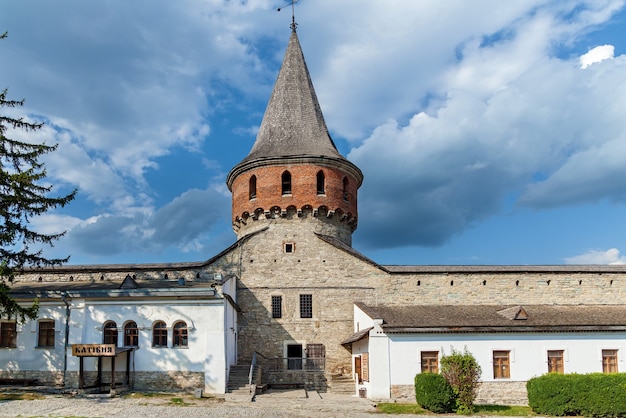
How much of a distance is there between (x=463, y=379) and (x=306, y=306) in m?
9.58

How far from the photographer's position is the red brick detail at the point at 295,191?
1176 inches

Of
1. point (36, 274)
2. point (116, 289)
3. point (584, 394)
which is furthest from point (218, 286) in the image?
point (584, 394)

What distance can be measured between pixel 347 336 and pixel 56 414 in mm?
13968

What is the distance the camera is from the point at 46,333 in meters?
24.6

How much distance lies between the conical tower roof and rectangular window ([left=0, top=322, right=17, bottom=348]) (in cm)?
1325

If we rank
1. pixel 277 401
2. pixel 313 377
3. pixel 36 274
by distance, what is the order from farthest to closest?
pixel 36 274 → pixel 313 377 → pixel 277 401

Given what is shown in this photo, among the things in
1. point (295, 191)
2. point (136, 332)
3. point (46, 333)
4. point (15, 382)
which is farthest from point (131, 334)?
point (295, 191)

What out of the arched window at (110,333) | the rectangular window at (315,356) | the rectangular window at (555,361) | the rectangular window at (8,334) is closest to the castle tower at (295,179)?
the rectangular window at (315,356)

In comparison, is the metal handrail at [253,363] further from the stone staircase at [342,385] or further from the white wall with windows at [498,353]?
the white wall with windows at [498,353]

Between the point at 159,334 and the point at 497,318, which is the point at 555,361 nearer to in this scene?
the point at 497,318

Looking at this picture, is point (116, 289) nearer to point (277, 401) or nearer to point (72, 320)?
point (72, 320)

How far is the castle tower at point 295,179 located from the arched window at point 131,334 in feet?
28.0

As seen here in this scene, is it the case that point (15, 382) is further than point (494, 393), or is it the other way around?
point (15, 382)

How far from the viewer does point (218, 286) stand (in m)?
24.1
